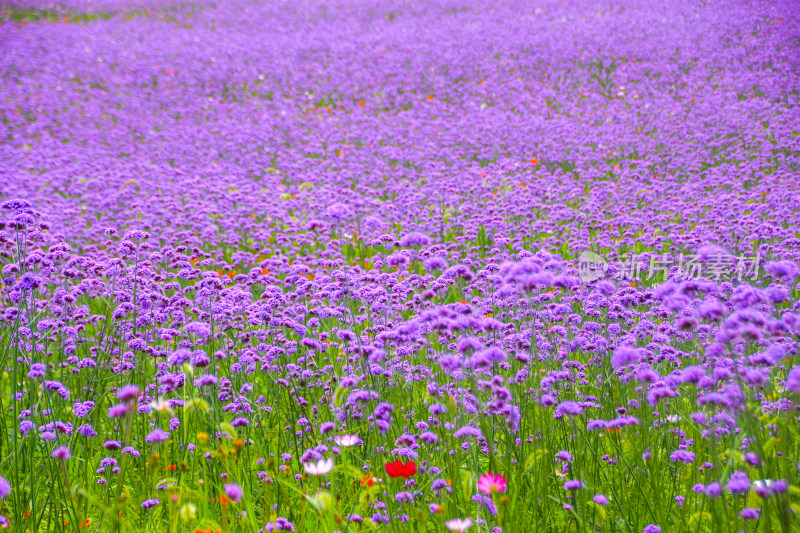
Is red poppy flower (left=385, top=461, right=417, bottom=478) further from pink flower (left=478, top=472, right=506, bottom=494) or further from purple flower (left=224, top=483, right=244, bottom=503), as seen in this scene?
purple flower (left=224, top=483, right=244, bottom=503)

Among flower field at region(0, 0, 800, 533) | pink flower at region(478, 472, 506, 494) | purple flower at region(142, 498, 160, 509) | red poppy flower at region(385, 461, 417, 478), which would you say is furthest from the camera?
flower field at region(0, 0, 800, 533)

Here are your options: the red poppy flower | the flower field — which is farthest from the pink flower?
the red poppy flower

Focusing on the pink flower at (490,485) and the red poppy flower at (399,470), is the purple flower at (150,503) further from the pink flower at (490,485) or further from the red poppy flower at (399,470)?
the pink flower at (490,485)

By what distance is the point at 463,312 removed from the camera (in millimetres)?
3238

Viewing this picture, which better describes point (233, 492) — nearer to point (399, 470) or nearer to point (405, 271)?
point (399, 470)

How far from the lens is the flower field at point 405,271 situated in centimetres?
265

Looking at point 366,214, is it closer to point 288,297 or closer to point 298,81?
point 288,297

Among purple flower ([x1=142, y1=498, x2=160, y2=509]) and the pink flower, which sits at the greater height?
the pink flower

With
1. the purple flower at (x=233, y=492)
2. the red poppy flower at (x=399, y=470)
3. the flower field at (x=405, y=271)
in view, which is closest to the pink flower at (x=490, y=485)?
the flower field at (x=405, y=271)

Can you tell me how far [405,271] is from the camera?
628 centimetres

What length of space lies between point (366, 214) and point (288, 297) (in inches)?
152

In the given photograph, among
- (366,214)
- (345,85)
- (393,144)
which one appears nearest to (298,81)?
(345,85)

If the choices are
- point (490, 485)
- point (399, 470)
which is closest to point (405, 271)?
point (399, 470)

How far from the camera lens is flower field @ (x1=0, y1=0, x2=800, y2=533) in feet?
8.70
